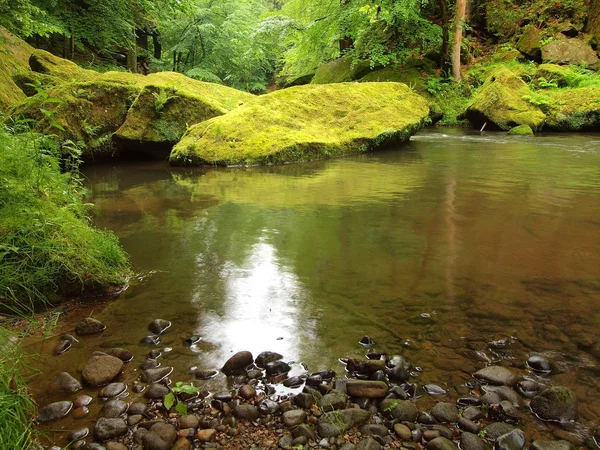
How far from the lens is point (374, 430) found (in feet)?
6.23

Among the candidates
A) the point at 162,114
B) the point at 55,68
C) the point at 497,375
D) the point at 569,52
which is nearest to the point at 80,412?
the point at 497,375

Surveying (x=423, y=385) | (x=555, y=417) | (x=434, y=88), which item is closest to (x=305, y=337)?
(x=423, y=385)

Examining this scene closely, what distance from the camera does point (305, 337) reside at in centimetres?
262

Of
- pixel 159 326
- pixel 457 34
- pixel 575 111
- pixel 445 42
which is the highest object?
pixel 457 34

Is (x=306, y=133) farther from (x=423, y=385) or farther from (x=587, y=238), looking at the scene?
(x=423, y=385)

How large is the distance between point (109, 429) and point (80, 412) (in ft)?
0.81

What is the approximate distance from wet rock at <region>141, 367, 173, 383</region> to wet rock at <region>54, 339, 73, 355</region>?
601 millimetres

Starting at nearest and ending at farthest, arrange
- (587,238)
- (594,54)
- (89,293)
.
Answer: (89,293) → (587,238) → (594,54)

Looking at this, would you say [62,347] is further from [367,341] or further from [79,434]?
[367,341]

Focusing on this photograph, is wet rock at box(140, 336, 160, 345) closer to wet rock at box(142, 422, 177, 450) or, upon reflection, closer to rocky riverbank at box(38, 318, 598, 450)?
rocky riverbank at box(38, 318, 598, 450)

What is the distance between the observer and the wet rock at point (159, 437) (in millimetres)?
1805

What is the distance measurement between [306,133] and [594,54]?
14.6m

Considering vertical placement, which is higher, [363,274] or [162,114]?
[162,114]

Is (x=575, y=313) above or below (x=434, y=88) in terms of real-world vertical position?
below
